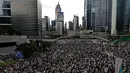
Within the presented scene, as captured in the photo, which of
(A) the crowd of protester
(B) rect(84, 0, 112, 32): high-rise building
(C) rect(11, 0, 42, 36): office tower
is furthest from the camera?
(B) rect(84, 0, 112, 32): high-rise building

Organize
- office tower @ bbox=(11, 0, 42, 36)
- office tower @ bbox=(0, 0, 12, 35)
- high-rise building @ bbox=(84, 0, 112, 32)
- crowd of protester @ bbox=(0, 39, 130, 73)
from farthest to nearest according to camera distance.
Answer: high-rise building @ bbox=(84, 0, 112, 32), office tower @ bbox=(11, 0, 42, 36), office tower @ bbox=(0, 0, 12, 35), crowd of protester @ bbox=(0, 39, 130, 73)

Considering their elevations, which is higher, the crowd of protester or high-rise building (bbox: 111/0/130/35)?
high-rise building (bbox: 111/0/130/35)

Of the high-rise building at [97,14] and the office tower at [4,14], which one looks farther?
the high-rise building at [97,14]

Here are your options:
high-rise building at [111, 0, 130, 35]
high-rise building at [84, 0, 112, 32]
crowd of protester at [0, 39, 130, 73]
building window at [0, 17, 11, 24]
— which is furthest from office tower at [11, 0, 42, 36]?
crowd of protester at [0, 39, 130, 73]

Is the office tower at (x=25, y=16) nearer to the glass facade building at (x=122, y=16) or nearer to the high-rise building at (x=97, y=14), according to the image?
the high-rise building at (x=97, y=14)

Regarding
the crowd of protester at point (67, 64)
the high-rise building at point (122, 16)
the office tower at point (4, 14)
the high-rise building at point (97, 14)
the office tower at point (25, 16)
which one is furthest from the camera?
the high-rise building at point (97, 14)

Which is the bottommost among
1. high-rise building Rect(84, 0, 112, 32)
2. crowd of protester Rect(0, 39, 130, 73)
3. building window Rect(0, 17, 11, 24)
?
crowd of protester Rect(0, 39, 130, 73)

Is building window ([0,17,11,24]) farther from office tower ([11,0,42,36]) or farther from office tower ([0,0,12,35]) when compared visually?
office tower ([11,0,42,36])

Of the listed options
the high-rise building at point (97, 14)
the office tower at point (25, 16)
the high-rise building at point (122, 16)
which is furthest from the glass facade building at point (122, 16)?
the office tower at point (25, 16)

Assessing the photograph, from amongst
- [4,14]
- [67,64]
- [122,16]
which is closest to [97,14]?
[122,16]
